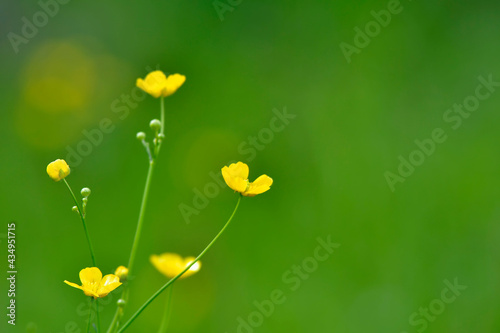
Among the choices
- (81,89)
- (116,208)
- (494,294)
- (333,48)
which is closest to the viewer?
(494,294)

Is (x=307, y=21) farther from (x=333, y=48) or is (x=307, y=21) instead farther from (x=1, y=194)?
(x=1, y=194)

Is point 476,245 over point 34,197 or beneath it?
beneath

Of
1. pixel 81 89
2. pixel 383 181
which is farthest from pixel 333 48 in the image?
pixel 81 89
